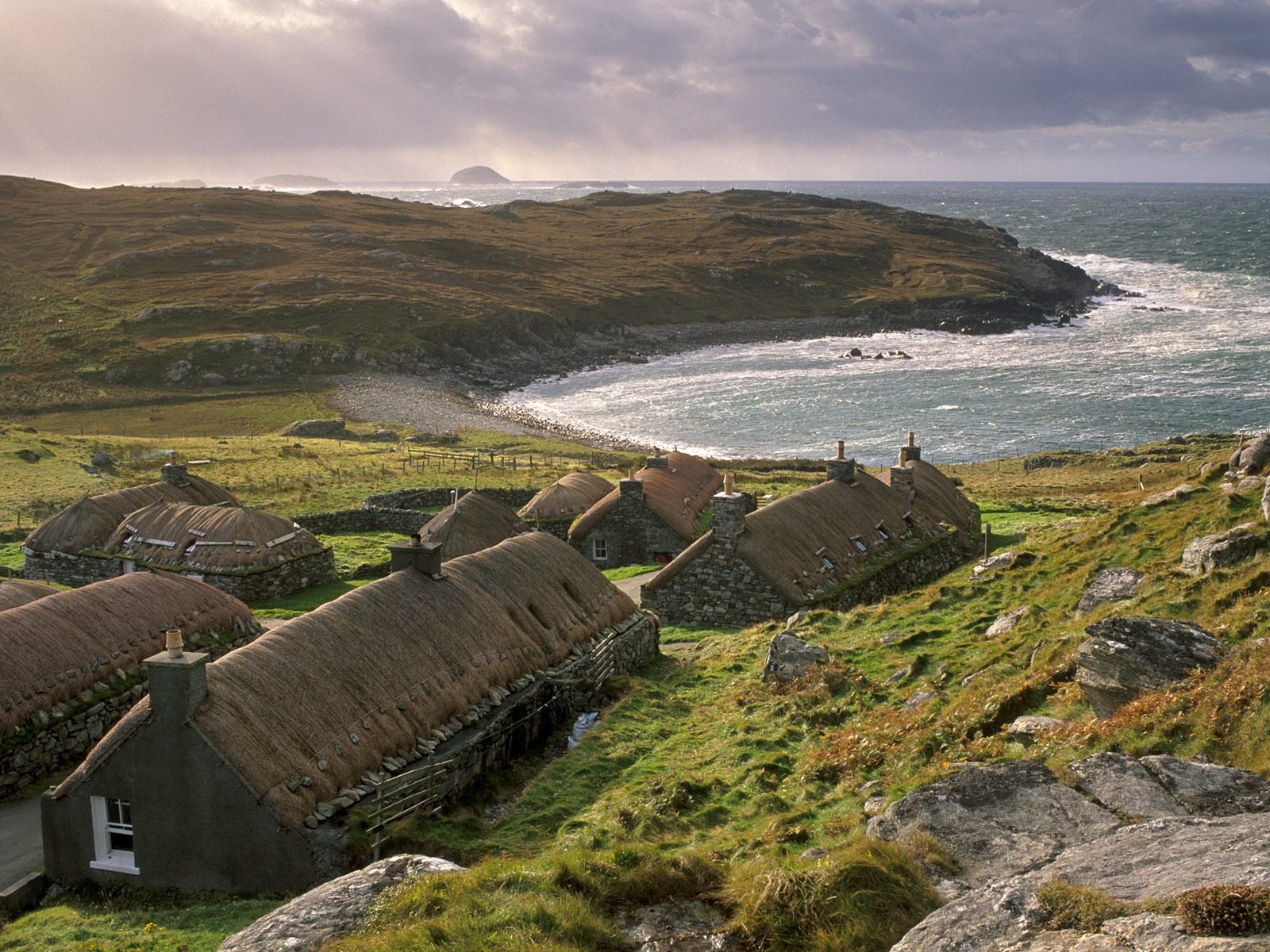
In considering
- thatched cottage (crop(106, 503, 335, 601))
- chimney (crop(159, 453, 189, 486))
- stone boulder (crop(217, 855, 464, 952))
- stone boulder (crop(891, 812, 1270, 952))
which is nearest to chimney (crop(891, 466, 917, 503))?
thatched cottage (crop(106, 503, 335, 601))

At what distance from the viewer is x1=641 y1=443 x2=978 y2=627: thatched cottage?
2869 centimetres

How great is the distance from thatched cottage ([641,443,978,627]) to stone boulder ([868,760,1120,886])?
56.0 feet

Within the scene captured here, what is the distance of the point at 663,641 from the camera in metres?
28.4

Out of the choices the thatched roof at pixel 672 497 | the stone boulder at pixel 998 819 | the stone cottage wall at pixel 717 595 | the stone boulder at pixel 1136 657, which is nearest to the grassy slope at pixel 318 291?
the thatched roof at pixel 672 497

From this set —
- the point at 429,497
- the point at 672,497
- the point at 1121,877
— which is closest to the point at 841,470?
the point at 672,497

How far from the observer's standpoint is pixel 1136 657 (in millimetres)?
13297

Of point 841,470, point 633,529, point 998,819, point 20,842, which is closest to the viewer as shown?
point 998,819

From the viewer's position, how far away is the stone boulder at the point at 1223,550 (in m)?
16.7

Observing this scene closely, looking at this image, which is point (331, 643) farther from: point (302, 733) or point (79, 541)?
point (79, 541)

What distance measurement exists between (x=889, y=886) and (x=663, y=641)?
1901 centimetres

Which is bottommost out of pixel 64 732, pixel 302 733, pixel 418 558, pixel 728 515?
pixel 64 732

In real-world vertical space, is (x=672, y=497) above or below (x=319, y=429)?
above

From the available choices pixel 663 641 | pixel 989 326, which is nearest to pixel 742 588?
pixel 663 641

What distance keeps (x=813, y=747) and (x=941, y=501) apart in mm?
23271
